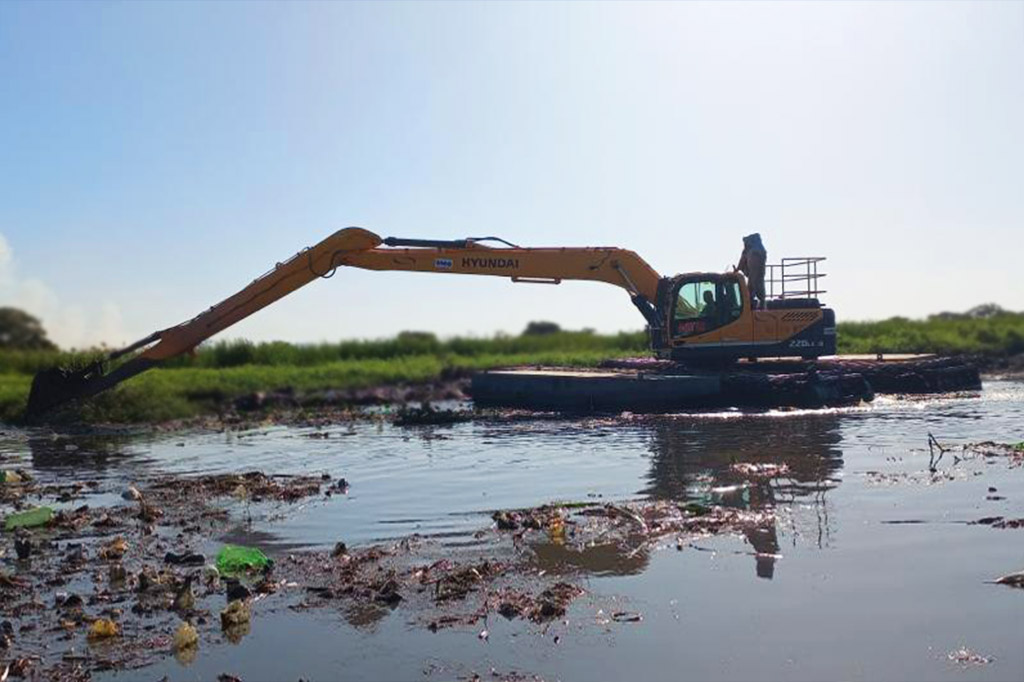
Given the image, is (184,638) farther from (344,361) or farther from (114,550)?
(344,361)

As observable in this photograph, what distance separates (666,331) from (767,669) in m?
17.7

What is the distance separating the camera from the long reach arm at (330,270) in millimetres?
22484

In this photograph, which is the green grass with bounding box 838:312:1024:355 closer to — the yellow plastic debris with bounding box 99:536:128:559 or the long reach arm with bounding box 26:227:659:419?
the long reach arm with bounding box 26:227:659:419

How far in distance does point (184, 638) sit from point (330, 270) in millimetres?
→ 15428

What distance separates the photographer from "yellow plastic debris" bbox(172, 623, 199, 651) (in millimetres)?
7809

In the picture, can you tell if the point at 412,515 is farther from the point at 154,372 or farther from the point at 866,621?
the point at 154,372

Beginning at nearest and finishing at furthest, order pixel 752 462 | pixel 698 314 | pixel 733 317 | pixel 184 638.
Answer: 1. pixel 184 638
2. pixel 752 462
3. pixel 733 317
4. pixel 698 314

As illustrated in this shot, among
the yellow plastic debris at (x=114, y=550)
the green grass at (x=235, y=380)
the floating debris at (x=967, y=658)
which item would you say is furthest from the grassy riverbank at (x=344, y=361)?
the floating debris at (x=967, y=658)


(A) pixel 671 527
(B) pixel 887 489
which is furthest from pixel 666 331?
(A) pixel 671 527

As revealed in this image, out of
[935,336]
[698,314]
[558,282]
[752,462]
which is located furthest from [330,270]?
[935,336]

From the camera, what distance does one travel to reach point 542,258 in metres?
24.2

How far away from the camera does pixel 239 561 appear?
1006 centimetres

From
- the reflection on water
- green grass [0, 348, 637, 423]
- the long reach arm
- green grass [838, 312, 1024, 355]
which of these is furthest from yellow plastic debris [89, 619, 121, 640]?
green grass [838, 312, 1024, 355]

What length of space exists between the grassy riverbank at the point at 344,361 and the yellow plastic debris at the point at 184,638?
56.6ft
